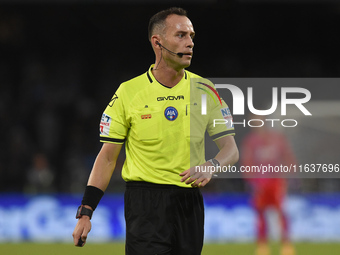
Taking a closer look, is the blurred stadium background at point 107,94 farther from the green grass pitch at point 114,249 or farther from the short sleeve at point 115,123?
the short sleeve at point 115,123

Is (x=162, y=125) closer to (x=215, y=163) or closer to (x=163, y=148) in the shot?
(x=163, y=148)

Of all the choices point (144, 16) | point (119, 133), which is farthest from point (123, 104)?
point (144, 16)

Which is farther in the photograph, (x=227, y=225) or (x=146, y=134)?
(x=227, y=225)

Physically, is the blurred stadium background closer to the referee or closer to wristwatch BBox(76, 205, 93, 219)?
the referee

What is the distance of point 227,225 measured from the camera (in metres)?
10.0

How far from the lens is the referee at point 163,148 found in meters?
3.49

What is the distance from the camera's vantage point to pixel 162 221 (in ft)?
11.4

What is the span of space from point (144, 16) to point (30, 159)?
5.83 metres

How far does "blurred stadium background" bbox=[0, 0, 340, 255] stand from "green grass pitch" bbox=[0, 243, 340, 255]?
31 mm

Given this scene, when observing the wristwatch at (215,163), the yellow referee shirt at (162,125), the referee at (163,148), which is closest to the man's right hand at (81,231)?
the referee at (163,148)

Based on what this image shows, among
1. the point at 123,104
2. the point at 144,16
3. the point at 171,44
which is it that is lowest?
the point at 123,104

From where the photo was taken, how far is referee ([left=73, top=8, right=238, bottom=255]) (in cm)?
349

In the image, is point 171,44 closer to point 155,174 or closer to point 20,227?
point 155,174

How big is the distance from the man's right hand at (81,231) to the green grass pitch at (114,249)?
5.00 m
